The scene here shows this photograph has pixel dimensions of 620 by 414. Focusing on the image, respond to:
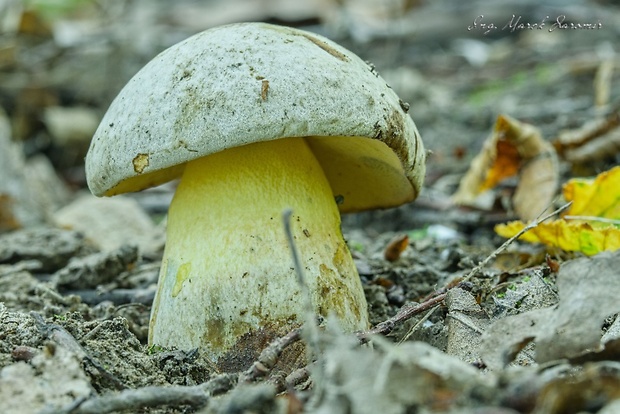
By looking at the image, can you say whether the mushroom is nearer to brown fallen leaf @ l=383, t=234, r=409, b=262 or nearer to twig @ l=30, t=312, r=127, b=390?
twig @ l=30, t=312, r=127, b=390

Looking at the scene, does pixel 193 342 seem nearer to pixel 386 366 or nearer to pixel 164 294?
pixel 164 294

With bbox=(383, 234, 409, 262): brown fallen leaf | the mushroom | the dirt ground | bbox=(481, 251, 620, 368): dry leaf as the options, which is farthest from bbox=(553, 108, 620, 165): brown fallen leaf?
bbox=(481, 251, 620, 368): dry leaf

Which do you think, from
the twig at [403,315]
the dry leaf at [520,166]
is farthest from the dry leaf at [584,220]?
the twig at [403,315]

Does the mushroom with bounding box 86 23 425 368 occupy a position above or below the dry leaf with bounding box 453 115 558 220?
above

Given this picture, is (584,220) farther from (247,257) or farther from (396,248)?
(247,257)

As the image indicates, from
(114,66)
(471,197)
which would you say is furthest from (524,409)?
(114,66)

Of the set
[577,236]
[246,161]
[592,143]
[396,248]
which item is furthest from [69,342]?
[592,143]

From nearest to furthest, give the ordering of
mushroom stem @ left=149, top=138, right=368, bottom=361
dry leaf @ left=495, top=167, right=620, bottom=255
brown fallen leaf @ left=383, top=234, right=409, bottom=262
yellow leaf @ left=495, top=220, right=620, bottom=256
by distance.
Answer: mushroom stem @ left=149, top=138, right=368, bottom=361 → yellow leaf @ left=495, top=220, right=620, bottom=256 → dry leaf @ left=495, top=167, right=620, bottom=255 → brown fallen leaf @ left=383, top=234, right=409, bottom=262
